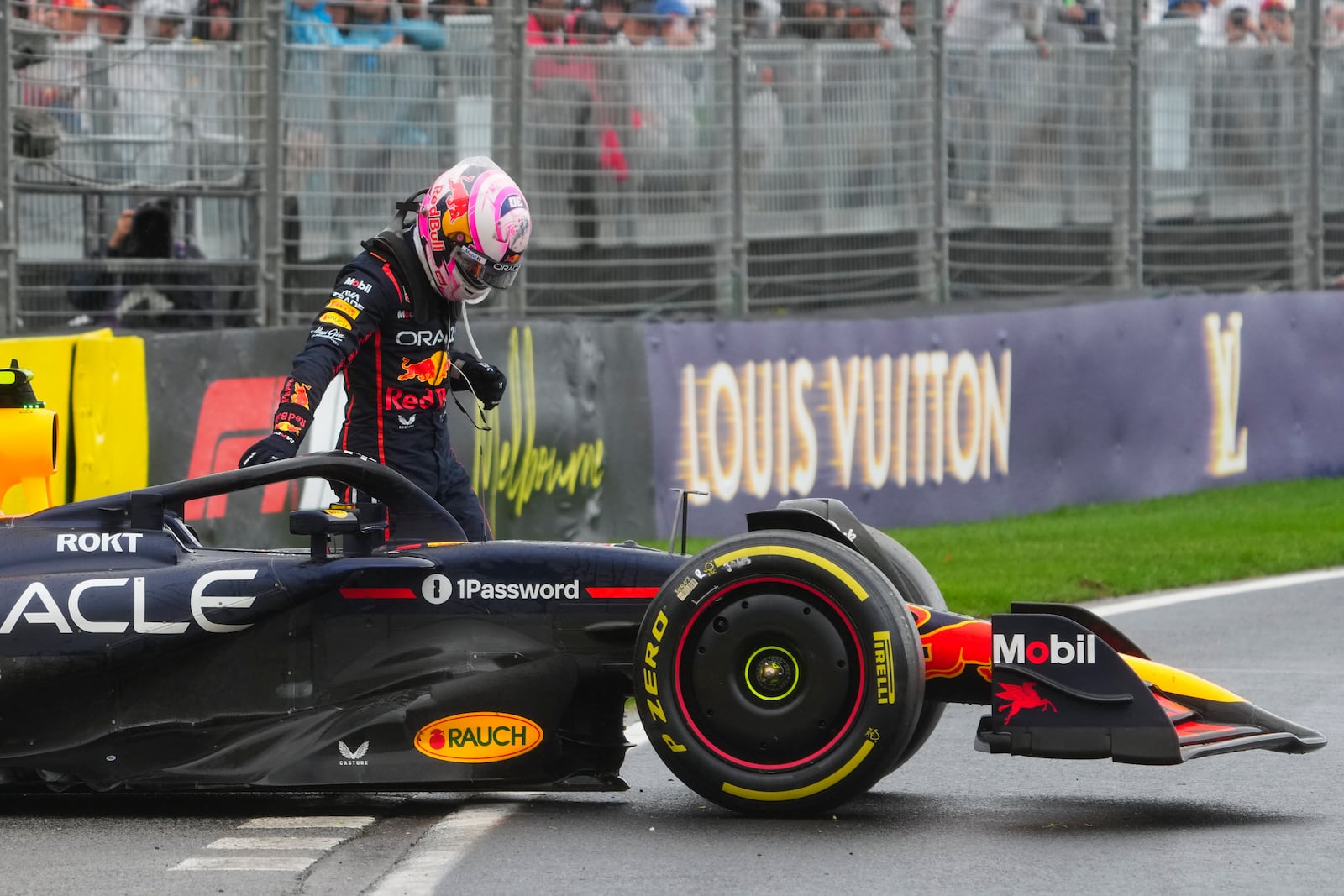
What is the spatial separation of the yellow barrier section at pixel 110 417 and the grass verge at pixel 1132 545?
281 centimetres

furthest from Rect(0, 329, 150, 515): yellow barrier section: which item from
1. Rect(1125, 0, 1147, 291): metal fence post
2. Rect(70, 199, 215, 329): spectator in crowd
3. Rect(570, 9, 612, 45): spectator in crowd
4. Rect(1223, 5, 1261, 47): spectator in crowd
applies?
Rect(1223, 5, 1261, 47): spectator in crowd

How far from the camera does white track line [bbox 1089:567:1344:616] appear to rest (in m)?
9.72

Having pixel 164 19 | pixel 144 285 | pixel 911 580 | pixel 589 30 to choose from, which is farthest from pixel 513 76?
pixel 911 580

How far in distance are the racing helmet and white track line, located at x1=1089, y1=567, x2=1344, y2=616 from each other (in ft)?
13.4

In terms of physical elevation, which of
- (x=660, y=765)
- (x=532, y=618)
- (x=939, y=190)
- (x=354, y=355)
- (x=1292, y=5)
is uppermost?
(x=1292, y=5)

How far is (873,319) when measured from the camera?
12.5 metres

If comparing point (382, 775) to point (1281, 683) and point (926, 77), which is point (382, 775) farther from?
point (926, 77)

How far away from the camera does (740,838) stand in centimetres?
520

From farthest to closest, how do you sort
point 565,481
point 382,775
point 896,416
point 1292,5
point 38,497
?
point 1292,5, point 896,416, point 565,481, point 38,497, point 382,775

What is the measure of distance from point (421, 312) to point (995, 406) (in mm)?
6933

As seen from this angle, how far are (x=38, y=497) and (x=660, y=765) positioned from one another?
2.01 m

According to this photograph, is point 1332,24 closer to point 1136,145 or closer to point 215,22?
point 1136,145

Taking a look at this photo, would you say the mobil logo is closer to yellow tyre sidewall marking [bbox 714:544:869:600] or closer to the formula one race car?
the formula one race car

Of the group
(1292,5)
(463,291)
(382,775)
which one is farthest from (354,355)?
(1292,5)
